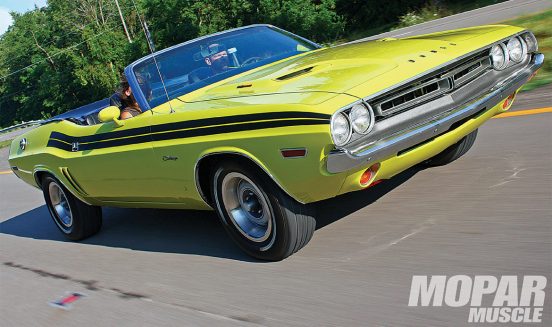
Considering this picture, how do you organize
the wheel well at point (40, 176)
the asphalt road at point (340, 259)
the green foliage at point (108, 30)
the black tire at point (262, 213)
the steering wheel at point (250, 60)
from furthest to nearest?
the green foliage at point (108, 30)
the wheel well at point (40, 176)
the steering wheel at point (250, 60)
the black tire at point (262, 213)
the asphalt road at point (340, 259)

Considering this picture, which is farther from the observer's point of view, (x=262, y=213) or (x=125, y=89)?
(x=125, y=89)

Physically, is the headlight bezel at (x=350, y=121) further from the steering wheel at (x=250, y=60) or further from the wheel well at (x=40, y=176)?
the wheel well at (x=40, y=176)

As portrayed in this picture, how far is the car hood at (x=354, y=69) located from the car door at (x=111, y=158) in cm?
47

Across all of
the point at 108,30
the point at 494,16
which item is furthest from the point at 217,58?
the point at 108,30

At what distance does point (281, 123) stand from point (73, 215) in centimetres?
311

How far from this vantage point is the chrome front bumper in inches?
126

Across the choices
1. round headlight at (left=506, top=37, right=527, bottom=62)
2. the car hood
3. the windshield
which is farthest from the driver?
round headlight at (left=506, top=37, right=527, bottom=62)

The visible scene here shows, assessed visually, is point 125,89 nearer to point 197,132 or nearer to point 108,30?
point 197,132

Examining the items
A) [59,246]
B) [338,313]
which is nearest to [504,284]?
[338,313]

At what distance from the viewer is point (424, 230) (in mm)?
3773

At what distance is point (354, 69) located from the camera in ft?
12.0


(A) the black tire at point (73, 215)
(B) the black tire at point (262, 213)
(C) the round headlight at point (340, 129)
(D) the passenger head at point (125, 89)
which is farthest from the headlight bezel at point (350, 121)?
(A) the black tire at point (73, 215)

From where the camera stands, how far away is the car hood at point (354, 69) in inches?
134

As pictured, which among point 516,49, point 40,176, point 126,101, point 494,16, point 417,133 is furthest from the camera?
point 494,16
